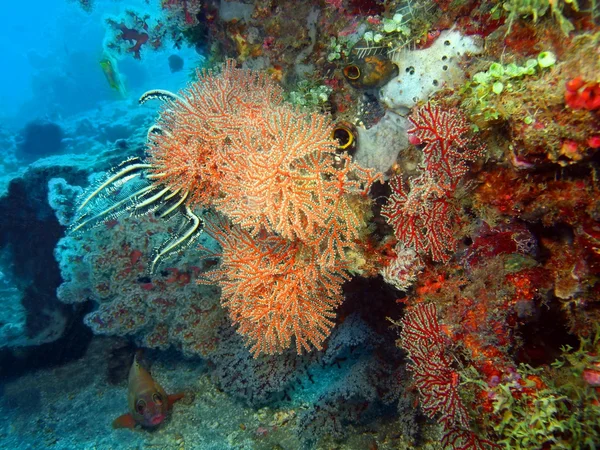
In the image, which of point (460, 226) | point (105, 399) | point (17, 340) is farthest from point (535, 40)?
point (17, 340)

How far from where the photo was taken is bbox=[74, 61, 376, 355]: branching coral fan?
2.44 m

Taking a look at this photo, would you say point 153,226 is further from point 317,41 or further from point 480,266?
point 480,266

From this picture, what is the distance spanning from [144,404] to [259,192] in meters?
4.95

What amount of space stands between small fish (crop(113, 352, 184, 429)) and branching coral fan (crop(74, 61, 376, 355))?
11.0 ft

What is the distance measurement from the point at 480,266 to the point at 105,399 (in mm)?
7404

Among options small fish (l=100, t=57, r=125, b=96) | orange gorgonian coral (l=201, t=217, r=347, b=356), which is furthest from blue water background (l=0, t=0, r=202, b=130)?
orange gorgonian coral (l=201, t=217, r=347, b=356)

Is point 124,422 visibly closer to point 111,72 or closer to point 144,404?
point 144,404

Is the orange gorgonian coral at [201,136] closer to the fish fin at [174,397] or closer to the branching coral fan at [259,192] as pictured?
the branching coral fan at [259,192]

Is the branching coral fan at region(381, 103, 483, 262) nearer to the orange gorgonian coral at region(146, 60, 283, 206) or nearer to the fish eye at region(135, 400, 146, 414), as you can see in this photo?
the orange gorgonian coral at region(146, 60, 283, 206)

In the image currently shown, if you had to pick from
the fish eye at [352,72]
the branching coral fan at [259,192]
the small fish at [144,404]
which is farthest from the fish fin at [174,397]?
the fish eye at [352,72]

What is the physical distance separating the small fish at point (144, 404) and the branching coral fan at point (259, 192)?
11.0ft

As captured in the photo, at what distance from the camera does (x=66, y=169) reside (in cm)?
764

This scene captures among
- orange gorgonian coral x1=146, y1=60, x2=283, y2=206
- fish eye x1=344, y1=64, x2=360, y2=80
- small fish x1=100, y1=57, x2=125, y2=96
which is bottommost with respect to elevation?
orange gorgonian coral x1=146, y1=60, x2=283, y2=206

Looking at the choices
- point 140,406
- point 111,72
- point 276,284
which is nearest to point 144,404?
point 140,406
